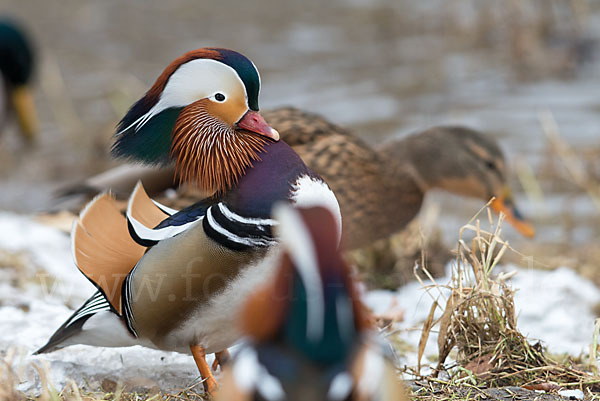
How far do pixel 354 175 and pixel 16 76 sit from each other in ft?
15.6

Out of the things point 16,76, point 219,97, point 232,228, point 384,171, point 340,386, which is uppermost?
point 219,97

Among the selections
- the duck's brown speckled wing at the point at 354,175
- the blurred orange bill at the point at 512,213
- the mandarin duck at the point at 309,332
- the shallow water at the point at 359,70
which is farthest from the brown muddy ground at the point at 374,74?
the mandarin duck at the point at 309,332

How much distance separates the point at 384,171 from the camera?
441cm

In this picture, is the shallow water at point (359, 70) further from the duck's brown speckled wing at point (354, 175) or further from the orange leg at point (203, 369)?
the orange leg at point (203, 369)

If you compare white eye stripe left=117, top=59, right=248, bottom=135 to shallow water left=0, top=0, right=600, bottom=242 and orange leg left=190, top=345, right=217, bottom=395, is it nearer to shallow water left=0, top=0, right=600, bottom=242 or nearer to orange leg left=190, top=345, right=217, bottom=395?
orange leg left=190, top=345, right=217, bottom=395

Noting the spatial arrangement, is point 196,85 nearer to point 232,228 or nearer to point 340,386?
point 232,228

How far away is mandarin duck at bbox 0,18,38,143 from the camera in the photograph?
7766 millimetres

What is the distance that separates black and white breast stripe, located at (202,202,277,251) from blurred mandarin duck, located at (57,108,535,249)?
1.45 metres

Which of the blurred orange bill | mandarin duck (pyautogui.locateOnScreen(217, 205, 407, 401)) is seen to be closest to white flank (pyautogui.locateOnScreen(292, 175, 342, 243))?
mandarin duck (pyautogui.locateOnScreen(217, 205, 407, 401))

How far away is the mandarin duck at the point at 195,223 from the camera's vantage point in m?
2.39

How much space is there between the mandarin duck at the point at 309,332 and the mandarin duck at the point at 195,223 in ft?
1.66

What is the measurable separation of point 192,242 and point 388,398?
84 centimetres

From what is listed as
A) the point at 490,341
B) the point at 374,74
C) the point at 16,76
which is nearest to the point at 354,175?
the point at 490,341

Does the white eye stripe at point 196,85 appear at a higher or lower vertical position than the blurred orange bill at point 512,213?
higher
